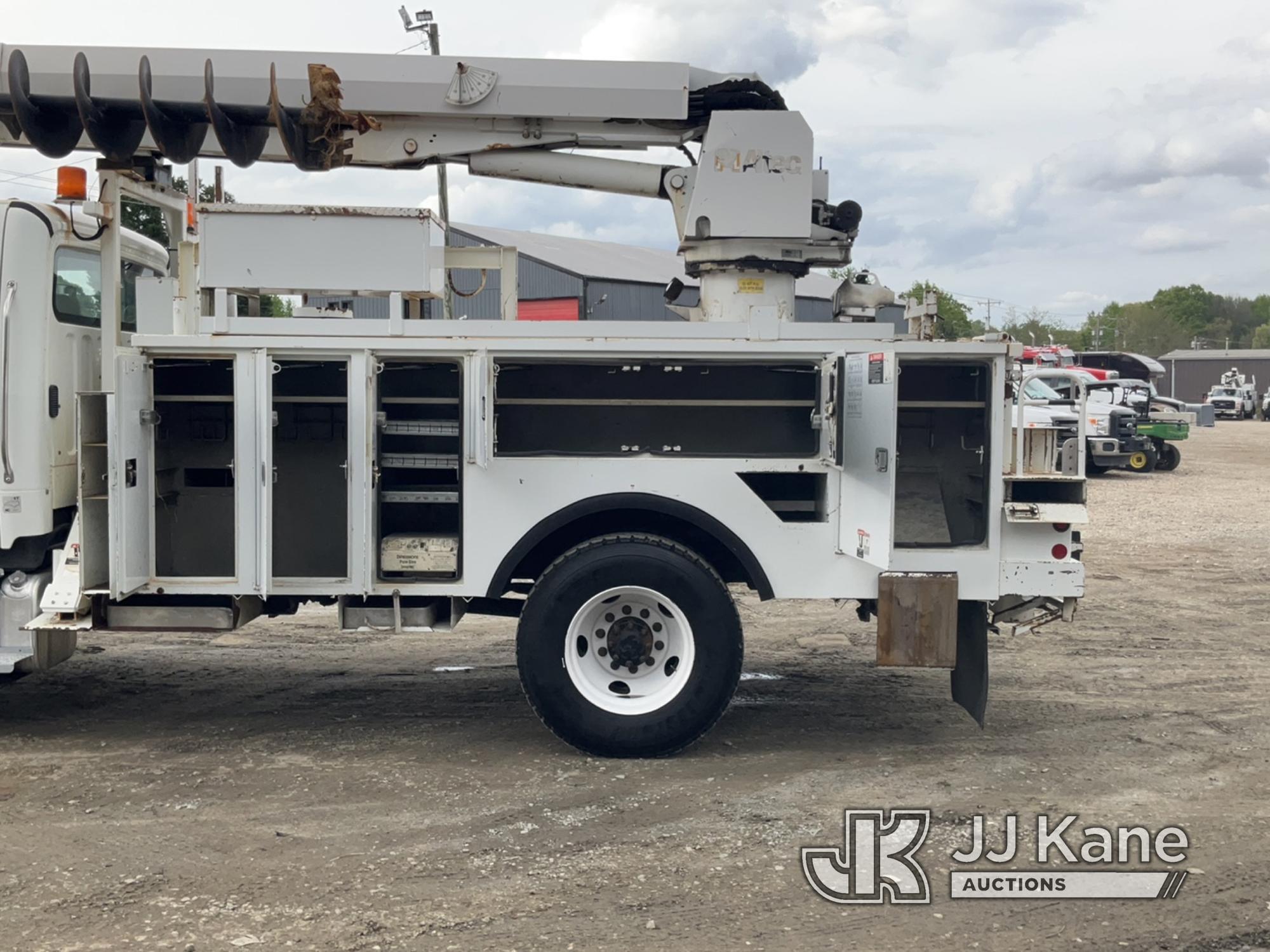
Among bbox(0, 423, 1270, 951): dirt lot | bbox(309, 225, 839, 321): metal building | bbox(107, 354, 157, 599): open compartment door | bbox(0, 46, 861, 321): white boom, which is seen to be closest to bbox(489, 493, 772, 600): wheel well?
bbox(0, 423, 1270, 951): dirt lot

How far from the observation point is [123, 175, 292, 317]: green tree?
6.66 m

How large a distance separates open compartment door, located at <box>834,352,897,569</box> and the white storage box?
1949mm

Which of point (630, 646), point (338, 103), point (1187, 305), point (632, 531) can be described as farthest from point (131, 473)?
point (1187, 305)

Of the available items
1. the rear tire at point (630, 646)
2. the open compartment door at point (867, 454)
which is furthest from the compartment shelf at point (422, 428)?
the open compartment door at point (867, 454)

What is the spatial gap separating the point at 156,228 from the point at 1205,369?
88898 mm

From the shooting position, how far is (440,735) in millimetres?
6570

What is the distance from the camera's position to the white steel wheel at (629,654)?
19.9ft

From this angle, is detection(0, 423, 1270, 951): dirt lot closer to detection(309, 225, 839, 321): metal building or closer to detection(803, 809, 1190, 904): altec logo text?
detection(803, 809, 1190, 904): altec logo text

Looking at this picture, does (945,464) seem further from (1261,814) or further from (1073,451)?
(1261,814)

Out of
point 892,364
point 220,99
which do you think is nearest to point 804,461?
point 892,364

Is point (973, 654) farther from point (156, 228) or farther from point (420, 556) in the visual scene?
point (156, 228)

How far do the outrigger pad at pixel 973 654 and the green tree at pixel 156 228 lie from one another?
388 cm

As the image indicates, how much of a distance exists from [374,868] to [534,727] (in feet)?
6.59

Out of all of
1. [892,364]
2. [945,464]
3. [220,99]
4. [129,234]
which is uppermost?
[220,99]
